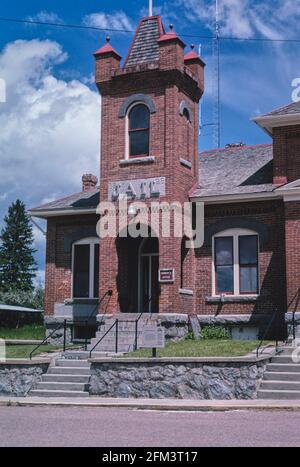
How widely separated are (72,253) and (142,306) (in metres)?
3.35

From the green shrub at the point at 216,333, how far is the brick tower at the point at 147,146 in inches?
44.6

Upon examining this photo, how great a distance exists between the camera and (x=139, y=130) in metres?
23.4

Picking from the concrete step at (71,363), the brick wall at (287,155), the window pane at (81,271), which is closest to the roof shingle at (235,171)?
the brick wall at (287,155)

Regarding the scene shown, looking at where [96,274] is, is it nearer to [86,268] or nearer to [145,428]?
[86,268]

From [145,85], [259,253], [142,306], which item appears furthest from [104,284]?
[145,85]

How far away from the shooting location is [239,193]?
73.4 feet

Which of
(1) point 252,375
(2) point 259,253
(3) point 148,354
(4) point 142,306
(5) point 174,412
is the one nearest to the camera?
(5) point 174,412

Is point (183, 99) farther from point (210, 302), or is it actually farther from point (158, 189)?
point (210, 302)

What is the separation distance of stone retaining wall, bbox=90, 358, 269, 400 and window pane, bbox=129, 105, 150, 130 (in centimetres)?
922

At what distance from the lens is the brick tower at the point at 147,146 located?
22.5 metres

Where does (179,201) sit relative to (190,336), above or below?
above

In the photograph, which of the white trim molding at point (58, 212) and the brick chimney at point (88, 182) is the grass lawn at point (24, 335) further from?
the brick chimney at point (88, 182)

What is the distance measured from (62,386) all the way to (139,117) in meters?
9.77

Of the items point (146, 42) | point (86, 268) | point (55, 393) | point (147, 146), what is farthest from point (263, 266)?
point (146, 42)
